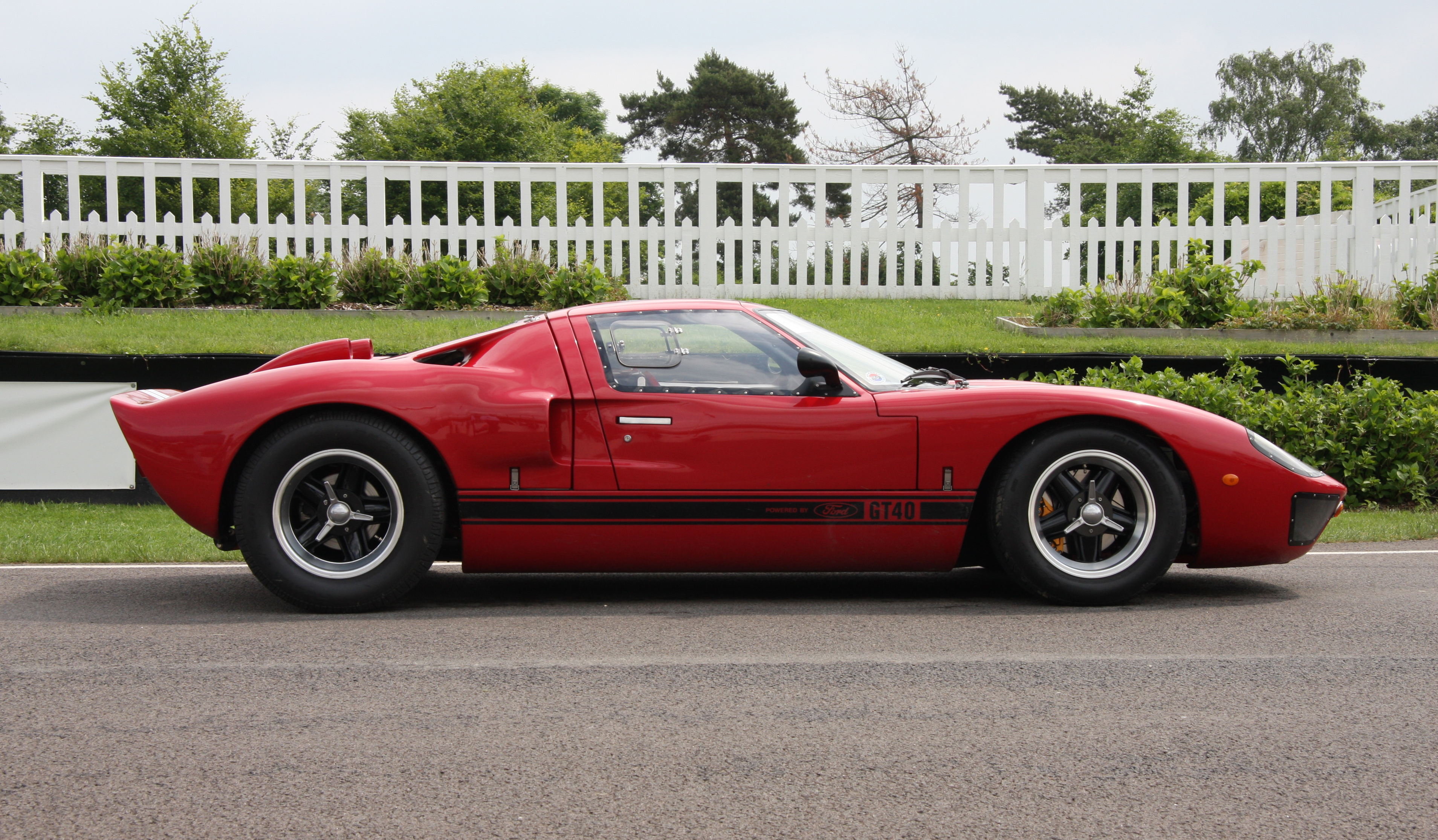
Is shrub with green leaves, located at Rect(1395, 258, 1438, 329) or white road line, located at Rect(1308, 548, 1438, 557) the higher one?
shrub with green leaves, located at Rect(1395, 258, 1438, 329)

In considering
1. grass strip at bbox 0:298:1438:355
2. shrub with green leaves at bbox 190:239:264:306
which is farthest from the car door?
shrub with green leaves at bbox 190:239:264:306

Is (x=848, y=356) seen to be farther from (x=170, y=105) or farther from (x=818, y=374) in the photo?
(x=170, y=105)

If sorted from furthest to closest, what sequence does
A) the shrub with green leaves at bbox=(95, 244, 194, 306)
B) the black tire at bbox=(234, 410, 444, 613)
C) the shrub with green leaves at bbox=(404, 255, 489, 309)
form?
1. the shrub with green leaves at bbox=(404, 255, 489, 309)
2. the shrub with green leaves at bbox=(95, 244, 194, 306)
3. the black tire at bbox=(234, 410, 444, 613)

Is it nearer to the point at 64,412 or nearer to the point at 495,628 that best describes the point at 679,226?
the point at 64,412

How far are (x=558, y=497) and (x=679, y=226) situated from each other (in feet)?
30.2

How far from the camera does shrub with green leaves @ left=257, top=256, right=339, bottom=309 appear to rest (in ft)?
38.3

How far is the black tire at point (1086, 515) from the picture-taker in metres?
4.55

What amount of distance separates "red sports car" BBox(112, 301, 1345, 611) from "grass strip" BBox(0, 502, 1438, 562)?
173 centimetres

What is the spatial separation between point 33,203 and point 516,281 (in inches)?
223

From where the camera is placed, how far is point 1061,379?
27.6 feet

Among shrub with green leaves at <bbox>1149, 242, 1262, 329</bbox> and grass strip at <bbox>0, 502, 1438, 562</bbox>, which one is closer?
grass strip at <bbox>0, 502, 1438, 562</bbox>

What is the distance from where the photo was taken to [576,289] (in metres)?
11.8

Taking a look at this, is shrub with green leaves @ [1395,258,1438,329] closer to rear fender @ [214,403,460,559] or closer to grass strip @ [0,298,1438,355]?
grass strip @ [0,298,1438,355]

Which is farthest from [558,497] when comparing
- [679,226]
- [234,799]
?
[679,226]
